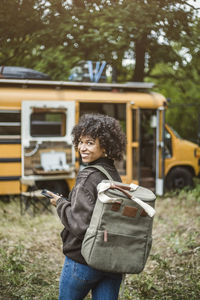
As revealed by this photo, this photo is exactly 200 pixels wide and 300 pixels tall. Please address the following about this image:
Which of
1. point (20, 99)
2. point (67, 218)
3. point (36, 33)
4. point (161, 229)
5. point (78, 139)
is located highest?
point (36, 33)

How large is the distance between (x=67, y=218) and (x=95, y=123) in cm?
54

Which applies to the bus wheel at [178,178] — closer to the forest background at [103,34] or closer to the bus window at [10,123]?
the bus window at [10,123]

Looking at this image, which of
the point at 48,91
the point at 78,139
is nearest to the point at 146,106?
the point at 48,91

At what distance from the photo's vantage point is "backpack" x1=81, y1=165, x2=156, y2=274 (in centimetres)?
182

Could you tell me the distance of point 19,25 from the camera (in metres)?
3.72

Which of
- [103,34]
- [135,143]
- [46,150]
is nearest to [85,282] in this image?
[103,34]

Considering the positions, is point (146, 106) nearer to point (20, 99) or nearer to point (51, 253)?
point (20, 99)

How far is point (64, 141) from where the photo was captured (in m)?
7.35

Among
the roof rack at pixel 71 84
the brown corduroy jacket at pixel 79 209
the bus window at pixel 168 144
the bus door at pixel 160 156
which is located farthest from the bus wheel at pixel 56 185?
the brown corduroy jacket at pixel 79 209

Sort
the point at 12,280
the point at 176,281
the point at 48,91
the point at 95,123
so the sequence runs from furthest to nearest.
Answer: the point at 48,91 < the point at 176,281 < the point at 12,280 < the point at 95,123

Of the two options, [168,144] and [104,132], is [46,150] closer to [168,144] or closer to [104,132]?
[168,144]

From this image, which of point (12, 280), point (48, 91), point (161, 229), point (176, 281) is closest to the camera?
point (12, 280)

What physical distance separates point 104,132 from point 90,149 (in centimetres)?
12

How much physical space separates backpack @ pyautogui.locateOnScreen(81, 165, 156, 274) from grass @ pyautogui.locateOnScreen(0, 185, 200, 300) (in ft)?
5.19
